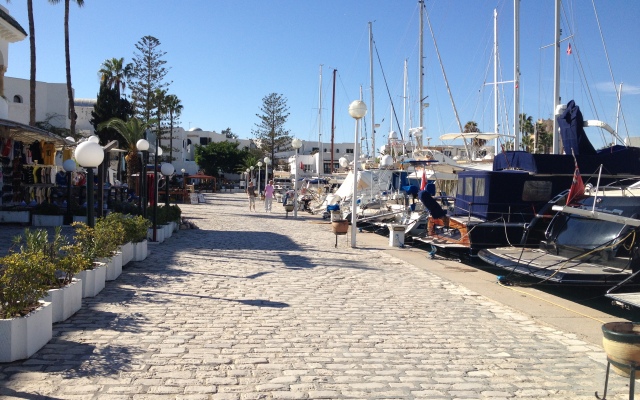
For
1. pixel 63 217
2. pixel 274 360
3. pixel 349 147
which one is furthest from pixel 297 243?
pixel 349 147

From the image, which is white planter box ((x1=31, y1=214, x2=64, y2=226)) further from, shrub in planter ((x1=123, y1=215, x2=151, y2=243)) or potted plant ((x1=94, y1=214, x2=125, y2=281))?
potted plant ((x1=94, y1=214, x2=125, y2=281))

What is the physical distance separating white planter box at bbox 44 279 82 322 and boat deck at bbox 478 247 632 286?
7.86 m

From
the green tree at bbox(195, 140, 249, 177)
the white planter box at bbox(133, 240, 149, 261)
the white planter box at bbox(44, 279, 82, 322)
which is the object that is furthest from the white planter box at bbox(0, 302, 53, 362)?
the green tree at bbox(195, 140, 249, 177)

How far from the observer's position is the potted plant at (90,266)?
26.2 ft

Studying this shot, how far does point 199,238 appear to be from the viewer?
56.8ft

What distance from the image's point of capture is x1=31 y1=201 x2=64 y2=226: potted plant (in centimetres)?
1764

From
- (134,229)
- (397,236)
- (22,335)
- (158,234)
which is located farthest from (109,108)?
(22,335)

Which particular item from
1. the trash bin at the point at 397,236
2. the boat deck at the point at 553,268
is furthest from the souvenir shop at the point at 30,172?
the boat deck at the point at 553,268

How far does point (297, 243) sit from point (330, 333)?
10.3 metres

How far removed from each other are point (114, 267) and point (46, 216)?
9.56m

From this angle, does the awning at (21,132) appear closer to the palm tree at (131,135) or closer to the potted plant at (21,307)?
the potted plant at (21,307)

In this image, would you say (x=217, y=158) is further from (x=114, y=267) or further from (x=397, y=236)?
(x=114, y=267)

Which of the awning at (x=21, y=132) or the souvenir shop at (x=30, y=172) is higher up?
the awning at (x=21, y=132)

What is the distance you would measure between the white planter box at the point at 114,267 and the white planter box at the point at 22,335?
11.8ft
